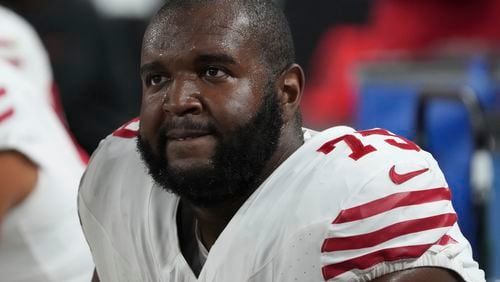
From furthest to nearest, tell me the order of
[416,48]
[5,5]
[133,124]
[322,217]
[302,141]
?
1. [416,48]
2. [5,5]
3. [133,124]
4. [302,141]
5. [322,217]

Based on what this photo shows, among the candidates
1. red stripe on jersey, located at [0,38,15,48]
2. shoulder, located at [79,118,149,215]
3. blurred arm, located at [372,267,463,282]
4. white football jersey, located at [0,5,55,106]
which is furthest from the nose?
red stripe on jersey, located at [0,38,15,48]

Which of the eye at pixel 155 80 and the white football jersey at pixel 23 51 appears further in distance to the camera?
the white football jersey at pixel 23 51

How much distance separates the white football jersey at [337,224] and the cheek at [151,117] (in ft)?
0.55

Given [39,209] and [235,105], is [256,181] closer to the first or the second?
[235,105]

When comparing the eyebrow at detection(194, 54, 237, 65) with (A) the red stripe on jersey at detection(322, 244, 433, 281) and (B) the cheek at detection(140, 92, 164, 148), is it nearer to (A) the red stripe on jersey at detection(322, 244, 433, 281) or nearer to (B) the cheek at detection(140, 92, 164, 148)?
(B) the cheek at detection(140, 92, 164, 148)

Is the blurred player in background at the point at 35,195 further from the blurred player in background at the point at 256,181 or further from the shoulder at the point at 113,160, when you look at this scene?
the blurred player in background at the point at 256,181

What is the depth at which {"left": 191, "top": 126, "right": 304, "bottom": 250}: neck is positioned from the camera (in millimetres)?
1705

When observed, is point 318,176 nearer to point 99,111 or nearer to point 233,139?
point 233,139

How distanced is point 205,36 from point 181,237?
1.14ft

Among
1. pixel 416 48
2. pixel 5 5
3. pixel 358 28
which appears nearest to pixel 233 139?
pixel 5 5

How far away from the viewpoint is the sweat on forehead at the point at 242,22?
1.65 metres

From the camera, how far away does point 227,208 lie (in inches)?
67.4

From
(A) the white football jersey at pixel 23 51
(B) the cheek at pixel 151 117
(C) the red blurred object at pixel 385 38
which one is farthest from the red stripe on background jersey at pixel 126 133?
(C) the red blurred object at pixel 385 38

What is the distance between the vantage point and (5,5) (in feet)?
14.3
